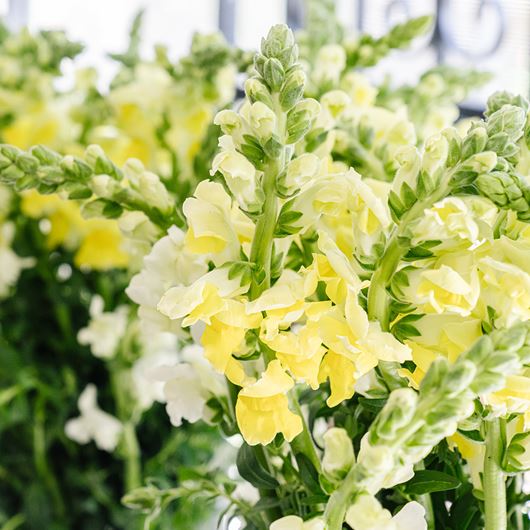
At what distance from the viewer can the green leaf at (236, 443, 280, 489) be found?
0.42m

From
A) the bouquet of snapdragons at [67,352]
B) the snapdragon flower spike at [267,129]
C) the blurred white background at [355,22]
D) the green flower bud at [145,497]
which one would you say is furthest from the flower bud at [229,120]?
the blurred white background at [355,22]

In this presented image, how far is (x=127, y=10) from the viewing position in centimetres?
216

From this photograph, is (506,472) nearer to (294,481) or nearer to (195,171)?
(294,481)

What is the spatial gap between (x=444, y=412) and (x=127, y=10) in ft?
6.69

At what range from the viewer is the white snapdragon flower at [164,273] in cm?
41

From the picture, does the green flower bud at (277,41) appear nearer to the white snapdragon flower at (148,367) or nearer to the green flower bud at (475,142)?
the green flower bud at (475,142)

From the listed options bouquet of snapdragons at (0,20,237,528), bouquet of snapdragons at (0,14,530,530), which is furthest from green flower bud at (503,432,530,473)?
bouquet of snapdragons at (0,20,237,528)

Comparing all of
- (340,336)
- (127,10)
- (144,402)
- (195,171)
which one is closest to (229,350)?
(340,336)

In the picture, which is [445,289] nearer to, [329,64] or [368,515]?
[368,515]

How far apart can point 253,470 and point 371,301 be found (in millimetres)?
127

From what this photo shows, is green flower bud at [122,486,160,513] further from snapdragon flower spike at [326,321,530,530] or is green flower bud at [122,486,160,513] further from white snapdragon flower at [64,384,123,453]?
white snapdragon flower at [64,384,123,453]

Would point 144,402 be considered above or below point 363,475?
below

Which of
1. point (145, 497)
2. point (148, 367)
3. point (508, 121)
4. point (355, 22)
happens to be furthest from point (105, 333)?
point (355, 22)

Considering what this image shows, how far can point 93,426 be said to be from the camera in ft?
2.78
